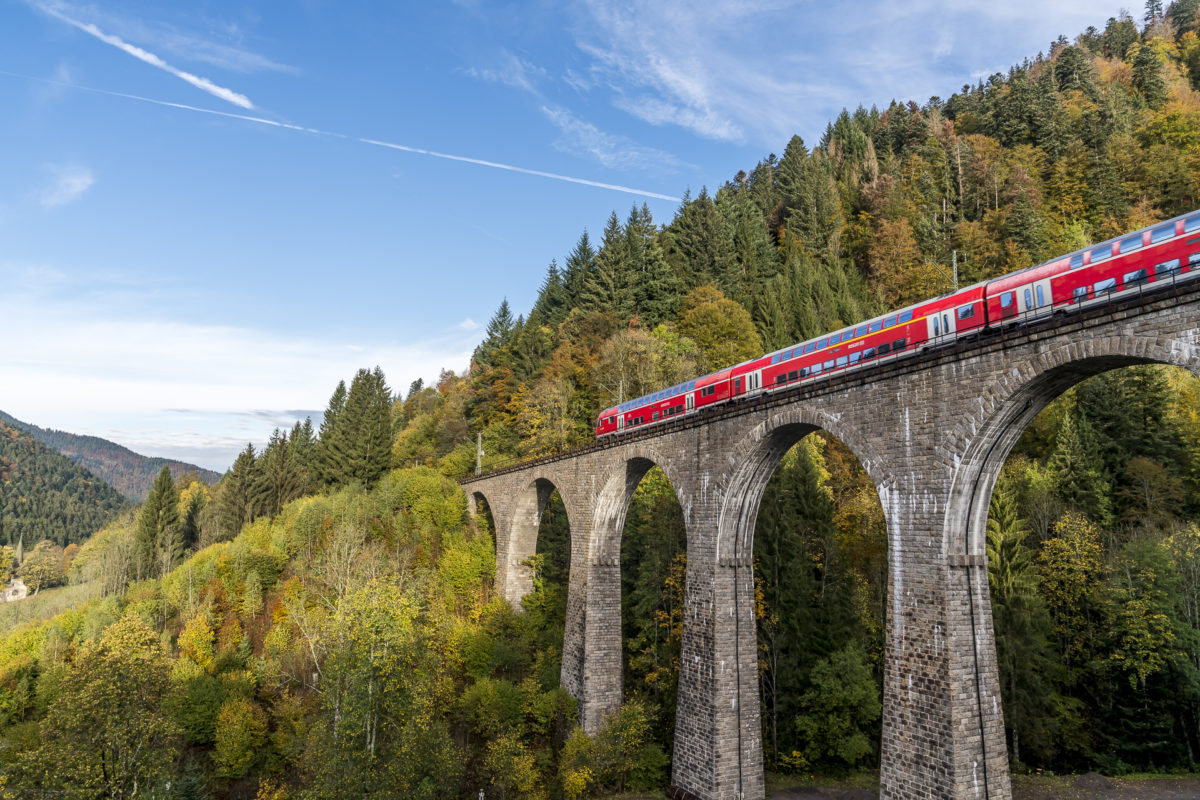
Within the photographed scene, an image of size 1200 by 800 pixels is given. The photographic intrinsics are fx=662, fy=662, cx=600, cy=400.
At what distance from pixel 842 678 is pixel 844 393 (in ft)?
52.2

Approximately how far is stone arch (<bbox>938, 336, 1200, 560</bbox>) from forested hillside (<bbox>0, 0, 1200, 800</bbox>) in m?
15.5

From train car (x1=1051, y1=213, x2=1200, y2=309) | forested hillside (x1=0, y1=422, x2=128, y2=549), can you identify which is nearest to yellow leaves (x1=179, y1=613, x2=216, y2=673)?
train car (x1=1051, y1=213, x2=1200, y2=309)

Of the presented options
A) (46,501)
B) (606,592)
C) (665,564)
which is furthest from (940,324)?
(46,501)

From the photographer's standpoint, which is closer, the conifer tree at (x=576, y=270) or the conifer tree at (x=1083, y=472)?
the conifer tree at (x=1083, y=472)

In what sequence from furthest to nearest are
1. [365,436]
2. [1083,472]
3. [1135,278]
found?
[365,436] → [1083,472] → [1135,278]

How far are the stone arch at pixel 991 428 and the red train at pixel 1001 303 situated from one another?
130cm

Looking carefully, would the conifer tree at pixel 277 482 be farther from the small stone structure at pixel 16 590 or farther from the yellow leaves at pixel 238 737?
the small stone structure at pixel 16 590

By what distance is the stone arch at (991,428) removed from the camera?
13.4 metres

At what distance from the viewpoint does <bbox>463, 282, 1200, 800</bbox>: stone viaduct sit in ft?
44.4

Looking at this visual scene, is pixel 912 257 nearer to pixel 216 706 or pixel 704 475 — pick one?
pixel 704 475

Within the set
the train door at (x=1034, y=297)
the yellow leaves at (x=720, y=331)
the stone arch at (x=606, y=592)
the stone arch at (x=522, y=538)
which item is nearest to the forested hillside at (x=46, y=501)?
the stone arch at (x=522, y=538)

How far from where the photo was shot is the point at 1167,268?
12.2 meters

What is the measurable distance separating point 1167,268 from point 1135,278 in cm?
53

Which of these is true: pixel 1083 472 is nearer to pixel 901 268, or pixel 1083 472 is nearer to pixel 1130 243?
pixel 1130 243
